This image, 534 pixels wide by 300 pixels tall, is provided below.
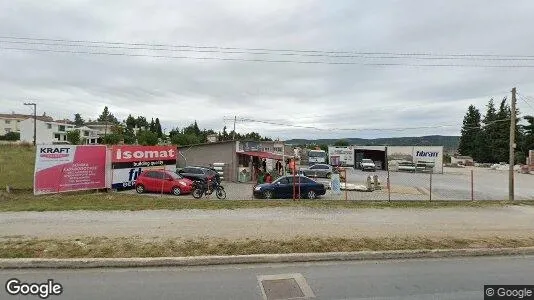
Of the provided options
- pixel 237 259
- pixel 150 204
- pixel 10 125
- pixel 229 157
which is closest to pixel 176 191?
pixel 150 204

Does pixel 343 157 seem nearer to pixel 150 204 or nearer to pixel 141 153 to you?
pixel 141 153

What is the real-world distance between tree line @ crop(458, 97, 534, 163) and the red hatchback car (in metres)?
66.4

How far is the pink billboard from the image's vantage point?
1853cm

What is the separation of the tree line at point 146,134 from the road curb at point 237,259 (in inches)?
1170

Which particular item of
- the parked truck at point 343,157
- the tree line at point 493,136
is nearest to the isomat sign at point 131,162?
→ the parked truck at point 343,157

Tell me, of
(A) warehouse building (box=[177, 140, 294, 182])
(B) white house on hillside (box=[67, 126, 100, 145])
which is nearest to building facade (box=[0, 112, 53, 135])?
Answer: (B) white house on hillside (box=[67, 126, 100, 145])

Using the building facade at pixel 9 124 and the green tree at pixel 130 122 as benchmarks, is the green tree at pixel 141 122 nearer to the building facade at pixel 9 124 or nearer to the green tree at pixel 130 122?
the green tree at pixel 130 122

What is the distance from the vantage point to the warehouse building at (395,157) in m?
49.6

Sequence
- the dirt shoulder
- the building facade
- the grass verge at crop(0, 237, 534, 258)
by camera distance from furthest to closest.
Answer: the building facade → the dirt shoulder → the grass verge at crop(0, 237, 534, 258)

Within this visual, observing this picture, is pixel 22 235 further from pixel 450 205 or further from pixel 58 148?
pixel 450 205

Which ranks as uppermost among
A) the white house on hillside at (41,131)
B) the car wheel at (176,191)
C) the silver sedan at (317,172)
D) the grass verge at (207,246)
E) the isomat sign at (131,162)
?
the white house on hillside at (41,131)

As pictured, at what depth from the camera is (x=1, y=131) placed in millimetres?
111625

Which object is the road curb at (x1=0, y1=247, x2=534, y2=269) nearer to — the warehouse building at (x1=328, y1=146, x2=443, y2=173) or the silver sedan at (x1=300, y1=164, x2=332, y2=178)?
the silver sedan at (x1=300, y1=164, x2=332, y2=178)

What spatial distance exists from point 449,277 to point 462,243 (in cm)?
239
